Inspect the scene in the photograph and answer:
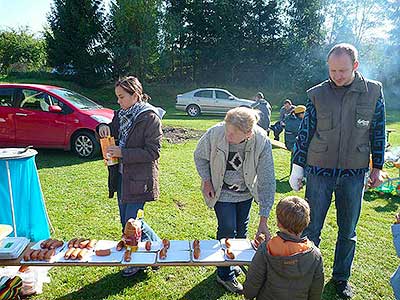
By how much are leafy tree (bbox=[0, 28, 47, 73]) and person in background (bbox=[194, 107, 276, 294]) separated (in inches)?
1311

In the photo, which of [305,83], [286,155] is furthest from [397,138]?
[305,83]

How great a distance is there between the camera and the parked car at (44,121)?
7.27 metres

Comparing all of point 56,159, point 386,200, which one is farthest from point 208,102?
point 386,200

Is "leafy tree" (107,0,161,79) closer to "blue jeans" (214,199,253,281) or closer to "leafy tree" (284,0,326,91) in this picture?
"leafy tree" (284,0,326,91)

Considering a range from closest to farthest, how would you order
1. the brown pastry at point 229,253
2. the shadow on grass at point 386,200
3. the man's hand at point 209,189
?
the brown pastry at point 229,253
the man's hand at point 209,189
the shadow on grass at point 386,200

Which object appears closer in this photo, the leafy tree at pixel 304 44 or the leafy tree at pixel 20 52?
the leafy tree at pixel 304 44

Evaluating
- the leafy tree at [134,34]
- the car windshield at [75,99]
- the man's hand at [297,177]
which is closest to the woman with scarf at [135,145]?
the man's hand at [297,177]

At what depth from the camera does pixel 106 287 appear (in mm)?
3014

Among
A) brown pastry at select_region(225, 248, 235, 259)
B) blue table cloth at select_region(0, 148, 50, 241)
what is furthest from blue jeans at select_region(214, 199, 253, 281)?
blue table cloth at select_region(0, 148, 50, 241)

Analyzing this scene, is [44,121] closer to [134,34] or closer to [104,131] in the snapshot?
[104,131]

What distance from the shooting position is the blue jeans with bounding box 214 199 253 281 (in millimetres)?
2836

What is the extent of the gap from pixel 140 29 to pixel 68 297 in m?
24.3

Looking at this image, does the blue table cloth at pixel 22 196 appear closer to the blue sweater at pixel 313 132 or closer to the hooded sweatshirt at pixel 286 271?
the hooded sweatshirt at pixel 286 271

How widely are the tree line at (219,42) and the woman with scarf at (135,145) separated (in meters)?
22.8
